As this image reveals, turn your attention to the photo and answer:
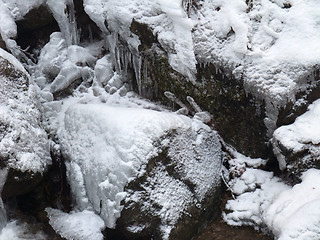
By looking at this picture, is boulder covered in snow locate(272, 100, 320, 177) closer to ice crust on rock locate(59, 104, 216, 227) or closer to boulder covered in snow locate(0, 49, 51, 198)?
ice crust on rock locate(59, 104, 216, 227)

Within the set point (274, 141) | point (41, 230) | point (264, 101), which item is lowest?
point (41, 230)

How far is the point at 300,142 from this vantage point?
130 inches

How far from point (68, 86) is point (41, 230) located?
1.56 m

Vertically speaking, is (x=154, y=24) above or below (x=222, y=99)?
above

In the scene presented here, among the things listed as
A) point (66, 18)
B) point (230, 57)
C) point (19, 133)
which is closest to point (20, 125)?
point (19, 133)

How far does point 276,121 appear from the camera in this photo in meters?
3.47

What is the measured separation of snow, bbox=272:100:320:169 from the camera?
3.28m

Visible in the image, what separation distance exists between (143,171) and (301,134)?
1323 millimetres

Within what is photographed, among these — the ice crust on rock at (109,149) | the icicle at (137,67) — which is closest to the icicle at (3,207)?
the ice crust on rock at (109,149)

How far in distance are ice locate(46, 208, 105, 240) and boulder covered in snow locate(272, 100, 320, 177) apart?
1582 millimetres

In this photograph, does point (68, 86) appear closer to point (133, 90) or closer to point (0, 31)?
point (133, 90)

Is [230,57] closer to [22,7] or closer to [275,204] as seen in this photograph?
[275,204]

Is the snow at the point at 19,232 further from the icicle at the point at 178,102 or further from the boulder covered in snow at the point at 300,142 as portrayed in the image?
the boulder covered in snow at the point at 300,142

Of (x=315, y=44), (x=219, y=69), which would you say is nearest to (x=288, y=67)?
(x=315, y=44)
